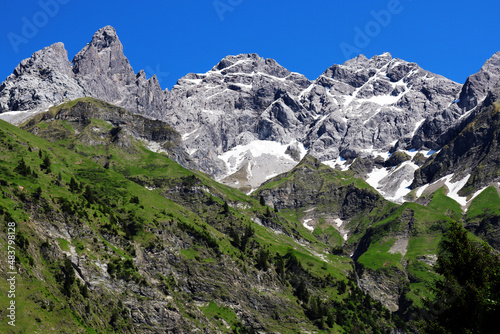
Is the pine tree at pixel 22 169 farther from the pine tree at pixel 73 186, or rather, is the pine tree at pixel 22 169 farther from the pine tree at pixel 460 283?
the pine tree at pixel 460 283

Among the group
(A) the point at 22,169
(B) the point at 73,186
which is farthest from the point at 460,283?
(B) the point at 73,186

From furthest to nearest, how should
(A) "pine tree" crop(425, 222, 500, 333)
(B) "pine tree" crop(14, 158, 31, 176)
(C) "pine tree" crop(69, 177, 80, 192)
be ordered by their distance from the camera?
(C) "pine tree" crop(69, 177, 80, 192)
(B) "pine tree" crop(14, 158, 31, 176)
(A) "pine tree" crop(425, 222, 500, 333)

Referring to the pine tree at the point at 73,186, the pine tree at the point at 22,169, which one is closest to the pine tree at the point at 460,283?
the pine tree at the point at 22,169

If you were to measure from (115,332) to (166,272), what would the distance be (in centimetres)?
5411

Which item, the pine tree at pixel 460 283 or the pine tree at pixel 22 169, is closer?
the pine tree at pixel 460 283

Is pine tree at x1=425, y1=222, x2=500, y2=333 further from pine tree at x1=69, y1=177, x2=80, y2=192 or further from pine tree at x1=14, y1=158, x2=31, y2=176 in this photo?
pine tree at x1=69, y1=177, x2=80, y2=192

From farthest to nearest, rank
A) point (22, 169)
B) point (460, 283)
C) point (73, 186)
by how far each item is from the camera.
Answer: point (73, 186), point (22, 169), point (460, 283)

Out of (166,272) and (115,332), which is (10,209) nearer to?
(115,332)

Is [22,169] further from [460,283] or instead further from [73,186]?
[460,283]

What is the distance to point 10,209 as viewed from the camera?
425 feet

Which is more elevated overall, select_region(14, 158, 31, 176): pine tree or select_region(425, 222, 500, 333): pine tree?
select_region(14, 158, 31, 176): pine tree

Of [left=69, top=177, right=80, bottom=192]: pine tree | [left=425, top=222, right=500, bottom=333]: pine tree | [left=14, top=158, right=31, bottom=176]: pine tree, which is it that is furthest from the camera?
[left=69, top=177, right=80, bottom=192]: pine tree

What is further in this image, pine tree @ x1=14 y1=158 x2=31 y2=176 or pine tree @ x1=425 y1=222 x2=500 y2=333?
pine tree @ x1=14 y1=158 x2=31 y2=176

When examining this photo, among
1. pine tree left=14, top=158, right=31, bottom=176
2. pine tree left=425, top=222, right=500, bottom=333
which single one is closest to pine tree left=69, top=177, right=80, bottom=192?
pine tree left=14, top=158, right=31, bottom=176
